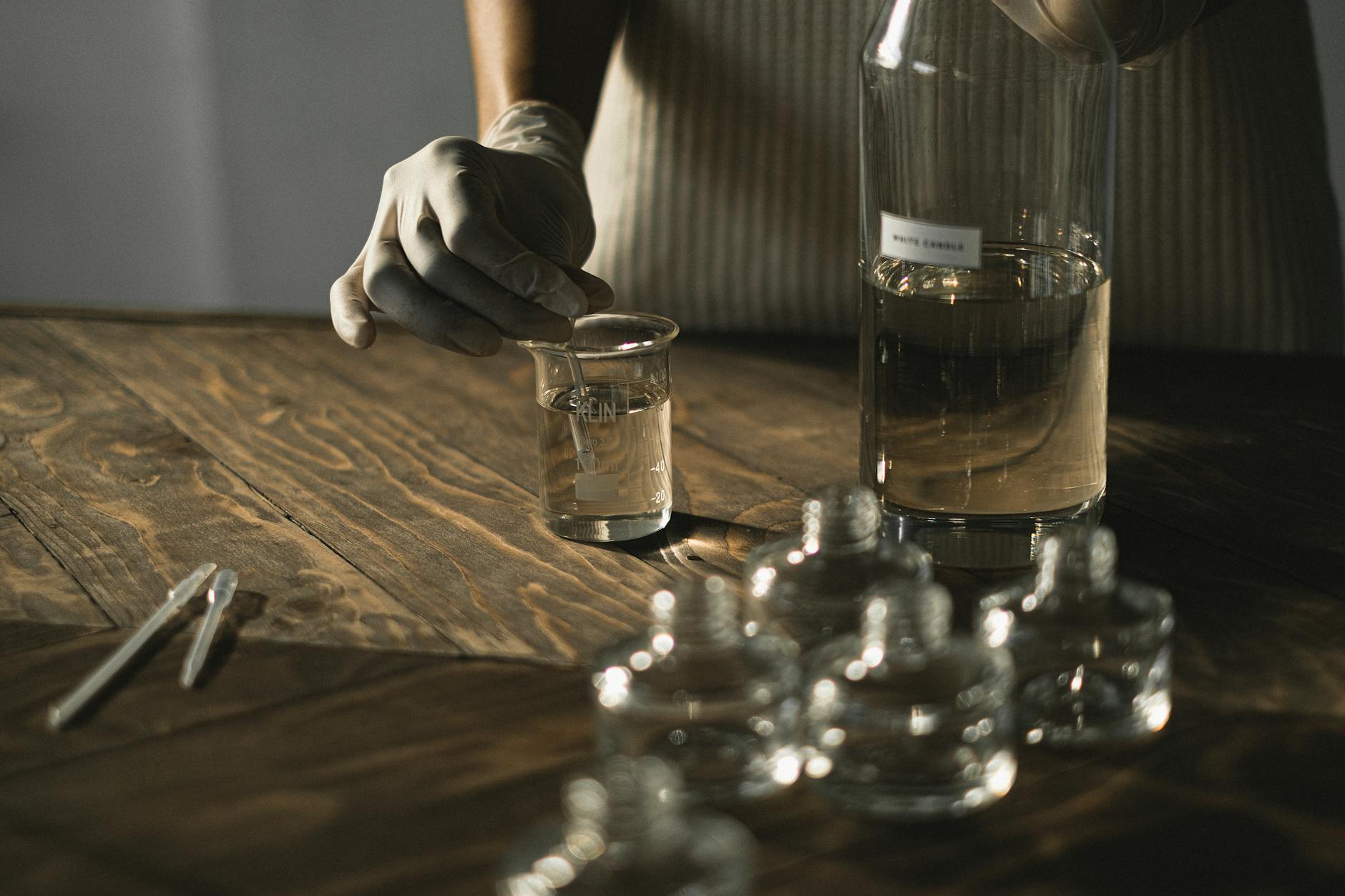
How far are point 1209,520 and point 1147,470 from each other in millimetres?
88

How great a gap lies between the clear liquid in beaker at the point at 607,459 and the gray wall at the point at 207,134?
71.2 inches

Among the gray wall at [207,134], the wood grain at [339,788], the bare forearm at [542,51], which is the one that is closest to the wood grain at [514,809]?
the wood grain at [339,788]

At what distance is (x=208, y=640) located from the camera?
0.69 metres

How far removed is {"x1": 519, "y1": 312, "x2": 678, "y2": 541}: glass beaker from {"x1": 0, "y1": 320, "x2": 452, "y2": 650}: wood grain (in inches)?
5.1

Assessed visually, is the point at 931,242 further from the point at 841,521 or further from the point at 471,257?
the point at 471,257

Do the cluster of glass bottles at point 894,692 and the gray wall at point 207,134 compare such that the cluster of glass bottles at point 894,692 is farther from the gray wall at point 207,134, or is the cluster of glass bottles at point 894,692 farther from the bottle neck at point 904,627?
the gray wall at point 207,134

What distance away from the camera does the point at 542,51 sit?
1243mm

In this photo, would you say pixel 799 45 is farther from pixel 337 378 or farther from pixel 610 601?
pixel 610 601

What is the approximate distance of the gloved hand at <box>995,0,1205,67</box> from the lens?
0.70m

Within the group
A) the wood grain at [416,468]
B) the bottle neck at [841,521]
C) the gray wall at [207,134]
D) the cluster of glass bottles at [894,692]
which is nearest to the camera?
the cluster of glass bottles at [894,692]

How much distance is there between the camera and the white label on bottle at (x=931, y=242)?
70 centimetres

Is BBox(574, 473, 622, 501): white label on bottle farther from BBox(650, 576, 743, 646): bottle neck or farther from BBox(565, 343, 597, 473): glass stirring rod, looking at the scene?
BBox(650, 576, 743, 646): bottle neck

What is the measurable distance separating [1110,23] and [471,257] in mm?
414

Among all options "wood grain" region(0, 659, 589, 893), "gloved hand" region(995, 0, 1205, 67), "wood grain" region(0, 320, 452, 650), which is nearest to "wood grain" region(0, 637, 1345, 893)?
"wood grain" region(0, 659, 589, 893)
